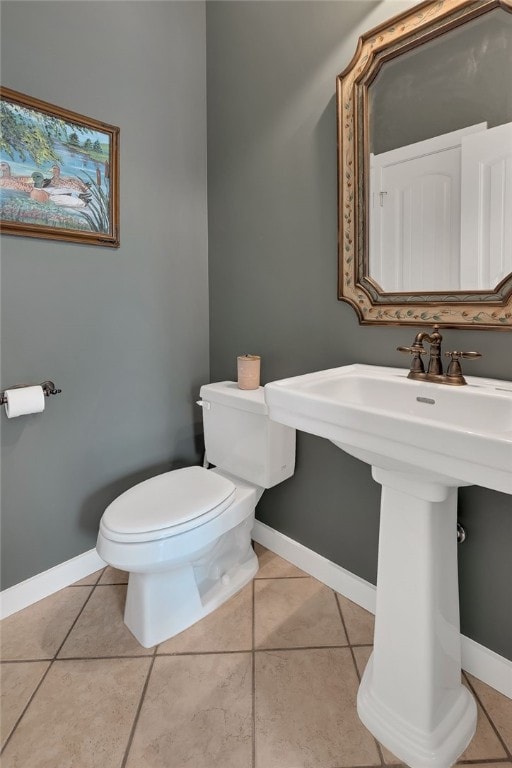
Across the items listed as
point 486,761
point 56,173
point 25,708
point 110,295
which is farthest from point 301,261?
point 25,708

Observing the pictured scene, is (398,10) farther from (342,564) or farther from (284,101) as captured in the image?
(342,564)

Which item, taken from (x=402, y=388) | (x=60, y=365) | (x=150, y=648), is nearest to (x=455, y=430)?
(x=402, y=388)

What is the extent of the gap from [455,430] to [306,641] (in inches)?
40.7

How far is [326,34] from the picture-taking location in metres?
1.40

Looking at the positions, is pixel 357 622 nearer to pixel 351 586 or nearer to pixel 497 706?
pixel 351 586

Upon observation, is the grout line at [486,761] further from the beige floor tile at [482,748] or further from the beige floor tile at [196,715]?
the beige floor tile at [196,715]

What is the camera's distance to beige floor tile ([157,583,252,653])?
132 cm

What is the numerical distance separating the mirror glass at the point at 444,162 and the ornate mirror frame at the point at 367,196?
19 millimetres

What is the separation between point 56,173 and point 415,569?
1.69 m

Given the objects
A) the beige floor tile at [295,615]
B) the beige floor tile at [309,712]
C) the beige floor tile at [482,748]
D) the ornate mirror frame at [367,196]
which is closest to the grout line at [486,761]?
the beige floor tile at [482,748]

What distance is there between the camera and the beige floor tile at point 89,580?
1.63 metres

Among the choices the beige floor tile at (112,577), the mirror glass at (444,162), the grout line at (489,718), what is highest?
the mirror glass at (444,162)

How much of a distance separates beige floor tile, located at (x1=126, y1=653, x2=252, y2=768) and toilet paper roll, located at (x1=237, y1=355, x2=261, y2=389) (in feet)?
3.05

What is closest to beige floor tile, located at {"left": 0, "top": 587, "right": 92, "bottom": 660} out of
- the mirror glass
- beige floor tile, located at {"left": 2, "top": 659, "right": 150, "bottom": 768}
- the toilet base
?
beige floor tile, located at {"left": 2, "top": 659, "right": 150, "bottom": 768}
